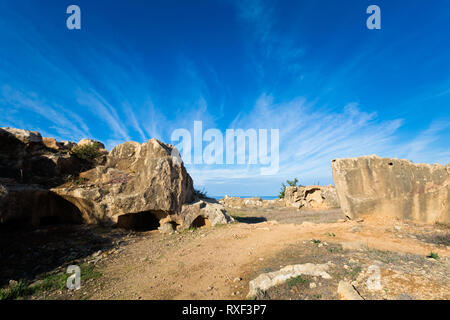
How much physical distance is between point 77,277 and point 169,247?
339cm

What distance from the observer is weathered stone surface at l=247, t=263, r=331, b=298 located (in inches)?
166

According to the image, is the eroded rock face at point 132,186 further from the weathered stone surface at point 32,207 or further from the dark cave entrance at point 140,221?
the weathered stone surface at point 32,207

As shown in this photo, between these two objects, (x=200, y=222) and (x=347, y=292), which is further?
(x=200, y=222)

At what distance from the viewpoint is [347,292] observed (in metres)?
3.67

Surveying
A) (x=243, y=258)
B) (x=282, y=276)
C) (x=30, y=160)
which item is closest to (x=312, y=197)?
(x=243, y=258)

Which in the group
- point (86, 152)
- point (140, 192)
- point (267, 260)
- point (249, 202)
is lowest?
point (249, 202)

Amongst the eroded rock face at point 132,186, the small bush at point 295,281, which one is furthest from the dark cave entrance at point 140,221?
the small bush at point 295,281

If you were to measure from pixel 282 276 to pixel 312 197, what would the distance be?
23.4 meters

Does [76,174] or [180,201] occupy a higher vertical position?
[76,174]

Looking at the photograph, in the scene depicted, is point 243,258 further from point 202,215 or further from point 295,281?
point 202,215

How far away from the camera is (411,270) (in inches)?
187

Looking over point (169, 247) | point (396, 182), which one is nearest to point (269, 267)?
point (169, 247)

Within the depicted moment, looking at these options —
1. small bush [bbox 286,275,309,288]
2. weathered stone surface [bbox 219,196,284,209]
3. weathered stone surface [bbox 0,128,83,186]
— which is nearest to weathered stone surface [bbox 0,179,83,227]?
weathered stone surface [bbox 0,128,83,186]
